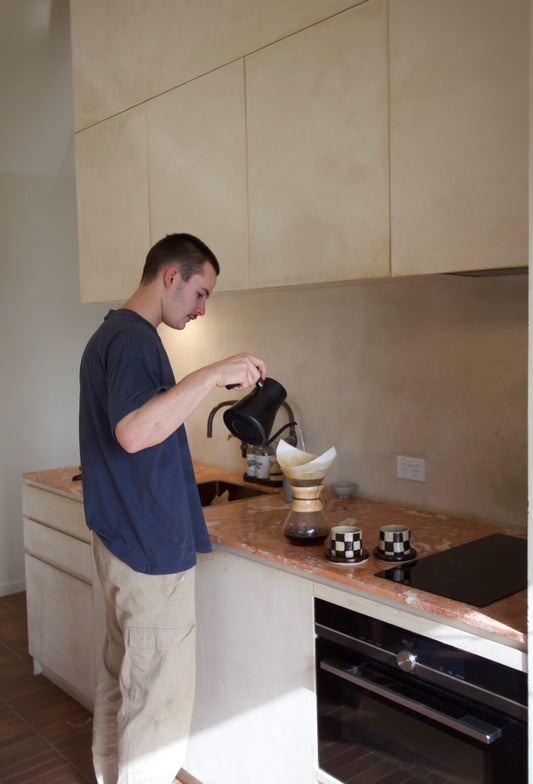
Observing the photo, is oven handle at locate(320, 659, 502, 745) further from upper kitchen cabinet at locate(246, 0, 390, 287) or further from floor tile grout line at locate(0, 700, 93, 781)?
floor tile grout line at locate(0, 700, 93, 781)

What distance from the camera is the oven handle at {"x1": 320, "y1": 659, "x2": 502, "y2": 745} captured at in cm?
149

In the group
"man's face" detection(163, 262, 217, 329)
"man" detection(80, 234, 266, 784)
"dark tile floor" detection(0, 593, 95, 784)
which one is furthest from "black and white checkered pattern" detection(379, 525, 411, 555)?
"dark tile floor" detection(0, 593, 95, 784)

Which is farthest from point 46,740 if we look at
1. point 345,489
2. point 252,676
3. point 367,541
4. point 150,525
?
point 367,541

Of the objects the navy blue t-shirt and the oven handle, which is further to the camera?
the navy blue t-shirt

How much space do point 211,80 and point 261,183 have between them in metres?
0.45

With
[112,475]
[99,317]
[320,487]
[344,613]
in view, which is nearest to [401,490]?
[320,487]

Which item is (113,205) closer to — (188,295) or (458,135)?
(188,295)

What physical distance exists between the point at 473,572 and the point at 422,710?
0.36 meters

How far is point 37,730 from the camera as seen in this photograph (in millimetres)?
2941

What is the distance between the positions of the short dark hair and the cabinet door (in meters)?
1.41

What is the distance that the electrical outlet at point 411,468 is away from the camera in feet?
8.00

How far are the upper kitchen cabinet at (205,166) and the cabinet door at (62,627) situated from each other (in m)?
1.44

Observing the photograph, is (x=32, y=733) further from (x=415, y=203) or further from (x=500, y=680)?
(x=415, y=203)

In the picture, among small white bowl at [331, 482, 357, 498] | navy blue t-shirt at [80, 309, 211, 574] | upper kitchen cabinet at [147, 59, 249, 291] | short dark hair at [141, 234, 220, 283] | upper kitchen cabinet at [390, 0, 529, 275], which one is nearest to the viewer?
upper kitchen cabinet at [390, 0, 529, 275]
